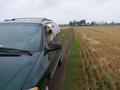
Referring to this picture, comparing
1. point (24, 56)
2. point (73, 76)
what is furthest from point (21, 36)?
point (73, 76)

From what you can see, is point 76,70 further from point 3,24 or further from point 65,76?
point 3,24

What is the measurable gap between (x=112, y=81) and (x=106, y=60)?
11.6 feet

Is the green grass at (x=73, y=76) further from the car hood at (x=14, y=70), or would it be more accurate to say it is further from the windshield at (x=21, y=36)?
the car hood at (x=14, y=70)

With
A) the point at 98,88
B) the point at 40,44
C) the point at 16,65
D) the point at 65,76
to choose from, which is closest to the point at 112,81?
the point at 98,88

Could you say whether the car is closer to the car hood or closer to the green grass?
the car hood

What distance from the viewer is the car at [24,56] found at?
3.84m

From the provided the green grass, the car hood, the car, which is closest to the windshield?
the car

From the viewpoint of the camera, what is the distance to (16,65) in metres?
4.24

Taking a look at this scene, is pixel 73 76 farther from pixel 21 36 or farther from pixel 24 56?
pixel 24 56

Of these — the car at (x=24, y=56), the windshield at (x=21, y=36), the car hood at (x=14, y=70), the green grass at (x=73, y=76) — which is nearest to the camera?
the car hood at (x=14, y=70)

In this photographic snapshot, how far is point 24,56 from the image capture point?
466 cm

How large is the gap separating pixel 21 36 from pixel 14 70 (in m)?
1.75

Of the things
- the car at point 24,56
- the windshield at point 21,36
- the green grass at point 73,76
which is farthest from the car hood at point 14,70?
the green grass at point 73,76

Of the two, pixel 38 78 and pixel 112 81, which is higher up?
pixel 38 78
